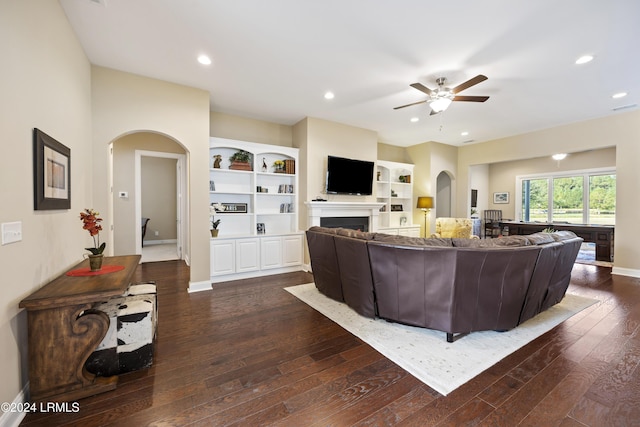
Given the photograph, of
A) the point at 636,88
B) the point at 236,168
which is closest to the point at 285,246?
the point at 236,168

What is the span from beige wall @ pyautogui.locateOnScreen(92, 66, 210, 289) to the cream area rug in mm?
2149

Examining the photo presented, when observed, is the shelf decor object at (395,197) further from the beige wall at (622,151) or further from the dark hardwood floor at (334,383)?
the dark hardwood floor at (334,383)

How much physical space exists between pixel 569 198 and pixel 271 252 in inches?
339

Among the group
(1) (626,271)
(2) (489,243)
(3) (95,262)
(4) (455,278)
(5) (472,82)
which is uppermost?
(5) (472,82)

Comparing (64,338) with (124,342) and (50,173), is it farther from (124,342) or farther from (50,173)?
(50,173)

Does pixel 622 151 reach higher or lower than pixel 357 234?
higher

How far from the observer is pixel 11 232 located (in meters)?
1.56

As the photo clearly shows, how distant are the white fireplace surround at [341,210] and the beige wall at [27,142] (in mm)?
3388

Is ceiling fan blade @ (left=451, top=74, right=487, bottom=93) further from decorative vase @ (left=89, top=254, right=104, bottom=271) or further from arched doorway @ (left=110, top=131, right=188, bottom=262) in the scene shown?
arched doorway @ (left=110, top=131, right=188, bottom=262)

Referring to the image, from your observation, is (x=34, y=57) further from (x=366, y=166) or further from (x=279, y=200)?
(x=366, y=166)

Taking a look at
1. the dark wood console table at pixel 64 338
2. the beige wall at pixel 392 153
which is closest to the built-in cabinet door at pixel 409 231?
the beige wall at pixel 392 153

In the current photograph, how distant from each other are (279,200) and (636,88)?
5.89 metres

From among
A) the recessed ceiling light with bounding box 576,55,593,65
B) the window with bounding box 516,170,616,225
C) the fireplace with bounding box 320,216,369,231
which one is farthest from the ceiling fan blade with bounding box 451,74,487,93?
the window with bounding box 516,170,616,225

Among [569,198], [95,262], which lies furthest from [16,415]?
[569,198]
